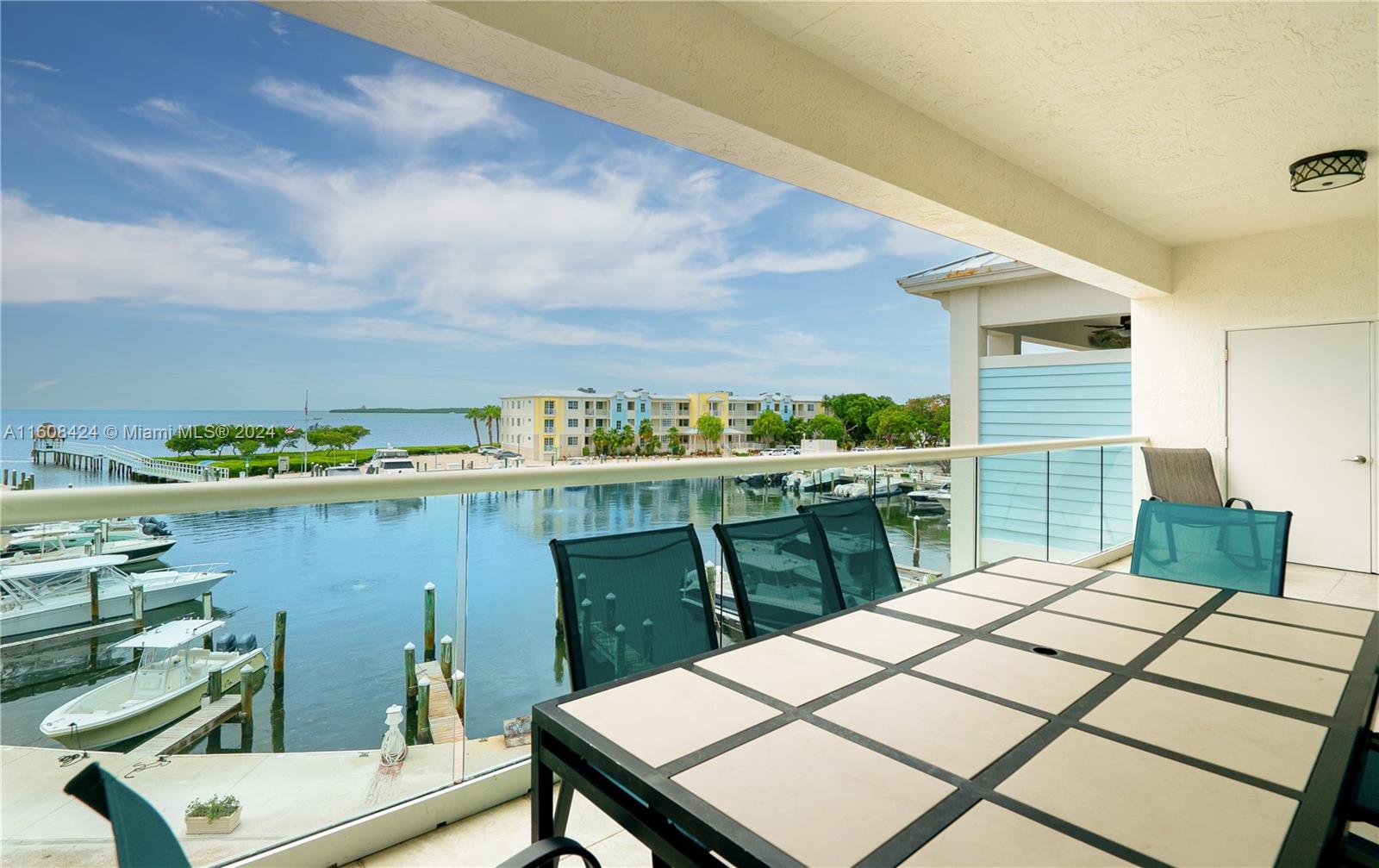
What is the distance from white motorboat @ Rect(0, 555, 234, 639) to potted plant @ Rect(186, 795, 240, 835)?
50 cm

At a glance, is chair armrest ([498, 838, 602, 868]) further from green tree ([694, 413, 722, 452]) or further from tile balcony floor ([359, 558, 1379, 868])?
green tree ([694, 413, 722, 452])

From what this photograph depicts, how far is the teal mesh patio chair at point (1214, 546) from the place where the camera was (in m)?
2.57

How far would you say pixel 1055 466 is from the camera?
5422 mm

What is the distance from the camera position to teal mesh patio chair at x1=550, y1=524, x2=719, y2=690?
1.73 metres

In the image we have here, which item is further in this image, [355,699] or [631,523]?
[631,523]

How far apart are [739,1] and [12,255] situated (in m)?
21.6

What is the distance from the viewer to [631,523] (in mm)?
2102

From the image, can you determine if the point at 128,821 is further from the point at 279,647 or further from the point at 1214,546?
the point at 1214,546

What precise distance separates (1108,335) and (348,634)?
33.4 feet

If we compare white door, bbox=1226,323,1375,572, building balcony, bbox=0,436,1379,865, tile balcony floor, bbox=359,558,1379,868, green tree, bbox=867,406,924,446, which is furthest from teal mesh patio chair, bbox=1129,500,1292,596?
green tree, bbox=867,406,924,446

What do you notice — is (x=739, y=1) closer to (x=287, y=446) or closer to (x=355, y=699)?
(x=355, y=699)

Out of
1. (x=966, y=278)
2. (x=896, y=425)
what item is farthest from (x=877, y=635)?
(x=896, y=425)

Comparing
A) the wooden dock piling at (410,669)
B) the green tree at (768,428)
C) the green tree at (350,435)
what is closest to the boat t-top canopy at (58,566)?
the wooden dock piling at (410,669)

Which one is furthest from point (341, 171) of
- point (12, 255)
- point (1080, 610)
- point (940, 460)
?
point (1080, 610)
